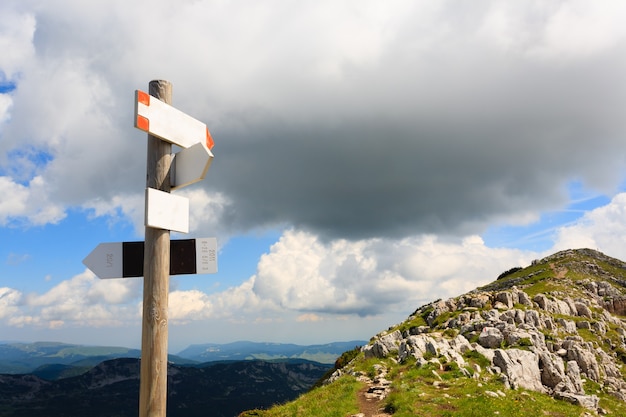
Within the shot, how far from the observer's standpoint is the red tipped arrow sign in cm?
820

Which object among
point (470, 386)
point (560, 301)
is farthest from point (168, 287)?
point (560, 301)

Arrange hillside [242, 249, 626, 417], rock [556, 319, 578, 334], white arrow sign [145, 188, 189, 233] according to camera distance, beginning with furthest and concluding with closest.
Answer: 1. rock [556, 319, 578, 334]
2. hillside [242, 249, 626, 417]
3. white arrow sign [145, 188, 189, 233]

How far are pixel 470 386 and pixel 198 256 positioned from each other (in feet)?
73.6

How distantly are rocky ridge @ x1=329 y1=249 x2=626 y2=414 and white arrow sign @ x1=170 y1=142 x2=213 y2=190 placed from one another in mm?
21820

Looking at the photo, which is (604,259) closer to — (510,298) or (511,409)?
(510,298)

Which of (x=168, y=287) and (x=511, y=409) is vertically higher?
(x=168, y=287)

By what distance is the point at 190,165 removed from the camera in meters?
8.13

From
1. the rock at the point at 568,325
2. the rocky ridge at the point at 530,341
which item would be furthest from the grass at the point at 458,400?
the rock at the point at 568,325

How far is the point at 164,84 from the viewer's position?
8367 millimetres

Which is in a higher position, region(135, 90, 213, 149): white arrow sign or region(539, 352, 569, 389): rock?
region(135, 90, 213, 149): white arrow sign

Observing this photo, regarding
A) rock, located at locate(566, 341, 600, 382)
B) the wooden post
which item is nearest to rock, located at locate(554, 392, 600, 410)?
rock, located at locate(566, 341, 600, 382)

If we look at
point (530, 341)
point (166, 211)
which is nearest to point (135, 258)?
point (166, 211)

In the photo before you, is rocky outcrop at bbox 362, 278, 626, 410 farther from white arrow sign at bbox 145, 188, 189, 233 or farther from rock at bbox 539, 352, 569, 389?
white arrow sign at bbox 145, 188, 189, 233

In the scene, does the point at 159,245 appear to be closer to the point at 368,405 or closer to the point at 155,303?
the point at 155,303
